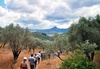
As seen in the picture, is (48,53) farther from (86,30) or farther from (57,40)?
(86,30)

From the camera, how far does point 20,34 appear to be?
1529 inches

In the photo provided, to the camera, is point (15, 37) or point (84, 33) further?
point (15, 37)

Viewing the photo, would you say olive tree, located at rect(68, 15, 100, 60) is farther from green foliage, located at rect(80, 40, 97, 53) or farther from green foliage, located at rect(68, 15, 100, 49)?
green foliage, located at rect(80, 40, 97, 53)

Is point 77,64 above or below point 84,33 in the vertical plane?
below

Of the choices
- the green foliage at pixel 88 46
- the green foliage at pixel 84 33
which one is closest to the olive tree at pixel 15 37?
the green foliage at pixel 84 33

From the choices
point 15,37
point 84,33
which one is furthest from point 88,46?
point 15,37

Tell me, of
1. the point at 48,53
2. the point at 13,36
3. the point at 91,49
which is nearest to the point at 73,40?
the point at 91,49

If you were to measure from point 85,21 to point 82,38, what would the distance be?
6.42ft

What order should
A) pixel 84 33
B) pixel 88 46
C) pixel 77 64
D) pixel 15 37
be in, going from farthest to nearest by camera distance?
pixel 15 37, pixel 84 33, pixel 88 46, pixel 77 64

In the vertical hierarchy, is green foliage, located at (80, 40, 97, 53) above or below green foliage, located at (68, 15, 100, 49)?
below

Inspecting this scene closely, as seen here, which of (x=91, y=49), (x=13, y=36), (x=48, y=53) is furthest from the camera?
(x=48, y=53)

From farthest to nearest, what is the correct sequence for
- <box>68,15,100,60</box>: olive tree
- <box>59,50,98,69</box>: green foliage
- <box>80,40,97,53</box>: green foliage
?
1. <box>68,15,100,60</box>: olive tree
2. <box>80,40,97,53</box>: green foliage
3. <box>59,50,98,69</box>: green foliage

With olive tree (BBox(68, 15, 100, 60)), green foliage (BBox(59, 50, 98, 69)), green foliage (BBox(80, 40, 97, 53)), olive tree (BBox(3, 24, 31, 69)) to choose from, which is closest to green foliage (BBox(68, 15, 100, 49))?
olive tree (BBox(68, 15, 100, 60))

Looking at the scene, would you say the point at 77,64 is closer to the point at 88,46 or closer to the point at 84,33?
the point at 88,46
